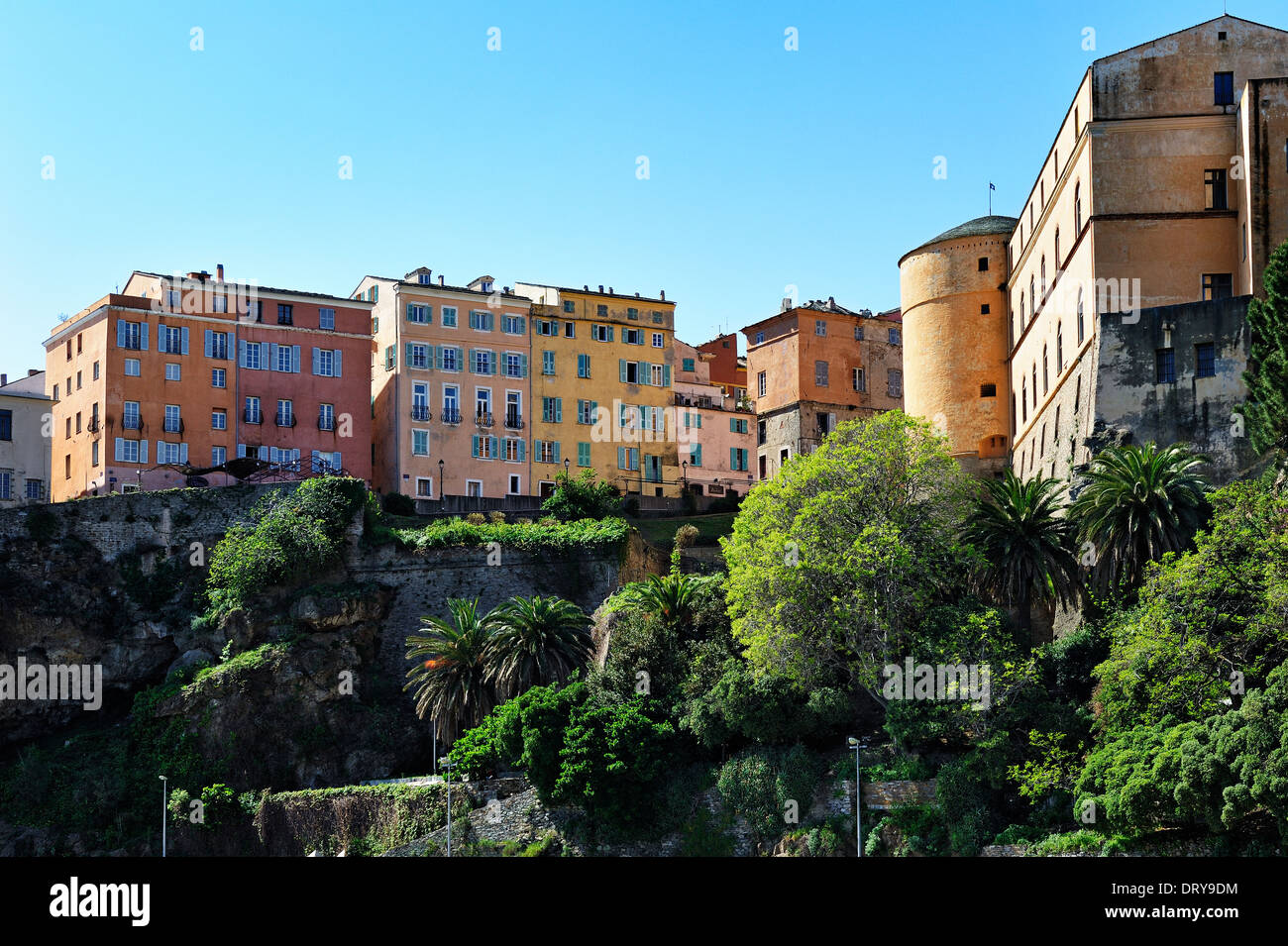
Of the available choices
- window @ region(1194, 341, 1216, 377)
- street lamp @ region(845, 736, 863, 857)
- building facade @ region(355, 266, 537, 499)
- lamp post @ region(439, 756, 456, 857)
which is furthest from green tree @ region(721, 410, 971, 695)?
building facade @ region(355, 266, 537, 499)

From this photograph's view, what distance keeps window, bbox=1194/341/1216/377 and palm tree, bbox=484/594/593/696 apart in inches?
881

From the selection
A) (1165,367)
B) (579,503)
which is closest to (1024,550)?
(1165,367)

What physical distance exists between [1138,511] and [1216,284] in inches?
468

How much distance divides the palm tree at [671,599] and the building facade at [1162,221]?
13499 millimetres

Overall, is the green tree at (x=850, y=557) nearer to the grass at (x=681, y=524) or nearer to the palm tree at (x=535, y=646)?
the palm tree at (x=535, y=646)

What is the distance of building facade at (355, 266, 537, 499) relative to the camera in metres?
84.1

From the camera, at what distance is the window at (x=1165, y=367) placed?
5734 centimetres

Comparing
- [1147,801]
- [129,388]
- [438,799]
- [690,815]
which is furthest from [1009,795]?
[129,388]

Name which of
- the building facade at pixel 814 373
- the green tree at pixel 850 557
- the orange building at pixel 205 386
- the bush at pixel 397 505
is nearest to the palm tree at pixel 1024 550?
the green tree at pixel 850 557

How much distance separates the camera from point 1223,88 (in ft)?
203

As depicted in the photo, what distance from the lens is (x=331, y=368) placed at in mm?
83000

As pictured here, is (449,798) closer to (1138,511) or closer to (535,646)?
(535,646)

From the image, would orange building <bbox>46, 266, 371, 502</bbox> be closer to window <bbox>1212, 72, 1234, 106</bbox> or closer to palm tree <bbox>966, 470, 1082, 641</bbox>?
palm tree <bbox>966, 470, 1082, 641</bbox>

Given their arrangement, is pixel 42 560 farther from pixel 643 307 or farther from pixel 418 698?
pixel 643 307
